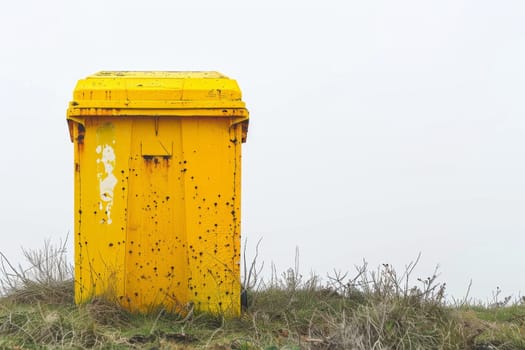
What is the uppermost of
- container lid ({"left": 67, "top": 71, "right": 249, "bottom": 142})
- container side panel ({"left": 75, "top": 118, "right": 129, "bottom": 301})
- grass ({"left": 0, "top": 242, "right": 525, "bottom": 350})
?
container lid ({"left": 67, "top": 71, "right": 249, "bottom": 142})

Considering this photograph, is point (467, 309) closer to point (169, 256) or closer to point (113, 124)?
point (169, 256)

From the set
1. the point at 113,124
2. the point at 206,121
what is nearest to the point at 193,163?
the point at 206,121

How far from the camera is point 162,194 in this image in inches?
182

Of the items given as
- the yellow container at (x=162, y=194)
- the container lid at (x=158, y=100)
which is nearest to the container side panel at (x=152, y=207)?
the yellow container at (x=162, y=194)

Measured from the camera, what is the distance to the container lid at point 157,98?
4.56 metres

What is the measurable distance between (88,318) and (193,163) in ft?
4.05

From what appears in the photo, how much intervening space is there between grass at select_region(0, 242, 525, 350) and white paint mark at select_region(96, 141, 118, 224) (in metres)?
0.63

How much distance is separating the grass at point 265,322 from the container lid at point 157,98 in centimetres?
126

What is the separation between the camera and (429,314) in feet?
14.7

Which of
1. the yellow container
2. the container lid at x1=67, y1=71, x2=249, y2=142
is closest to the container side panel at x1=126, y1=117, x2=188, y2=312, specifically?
the yellow container

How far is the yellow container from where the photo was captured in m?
4.58

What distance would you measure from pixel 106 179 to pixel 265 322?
4.78 ft

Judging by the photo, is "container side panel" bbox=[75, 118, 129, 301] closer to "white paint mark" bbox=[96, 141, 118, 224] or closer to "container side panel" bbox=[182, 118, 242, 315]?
"white paint mark" bbox=[96, 141, 118, 224]

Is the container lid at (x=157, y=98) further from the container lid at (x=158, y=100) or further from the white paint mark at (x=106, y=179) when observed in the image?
the white paint mark at (x=106, y=179)
